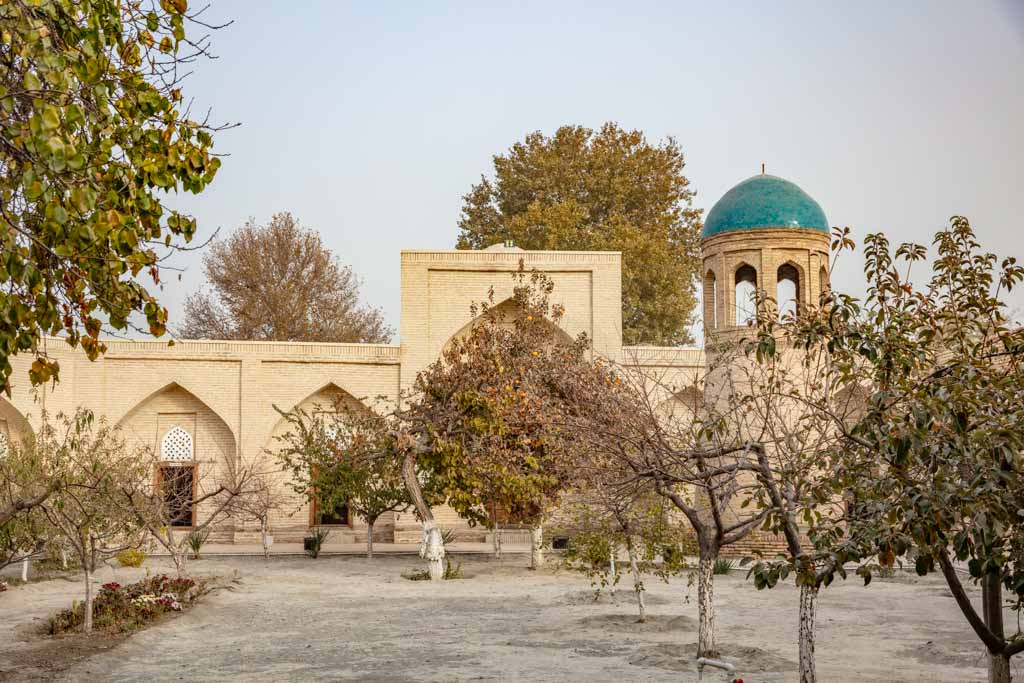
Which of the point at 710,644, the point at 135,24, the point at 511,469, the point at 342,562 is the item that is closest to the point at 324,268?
the point at 342,562

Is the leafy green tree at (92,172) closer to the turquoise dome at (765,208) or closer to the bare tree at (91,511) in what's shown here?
the bare tree at (91,511)

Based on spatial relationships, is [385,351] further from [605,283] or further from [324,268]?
[324,268]

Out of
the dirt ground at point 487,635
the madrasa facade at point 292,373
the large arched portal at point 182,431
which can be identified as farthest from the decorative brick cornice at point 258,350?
the dirt ground at point 487,635

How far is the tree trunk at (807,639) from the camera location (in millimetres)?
7930

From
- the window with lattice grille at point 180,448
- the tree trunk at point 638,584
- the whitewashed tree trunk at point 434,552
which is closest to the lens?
the tree trunk at point 638,584

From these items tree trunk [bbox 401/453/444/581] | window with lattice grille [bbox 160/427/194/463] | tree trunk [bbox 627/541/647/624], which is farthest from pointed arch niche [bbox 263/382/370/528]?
tree trunk [bbox 627/541/647/624]

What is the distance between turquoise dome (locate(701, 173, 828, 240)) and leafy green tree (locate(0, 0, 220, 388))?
17.0 meters

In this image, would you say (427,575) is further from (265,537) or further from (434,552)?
(265,537)

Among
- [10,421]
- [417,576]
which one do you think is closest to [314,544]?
[417,576]

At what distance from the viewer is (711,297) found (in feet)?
72.8

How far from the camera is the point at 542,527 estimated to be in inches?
810

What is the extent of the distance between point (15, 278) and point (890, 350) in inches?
158

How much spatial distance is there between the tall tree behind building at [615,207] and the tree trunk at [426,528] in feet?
53.0

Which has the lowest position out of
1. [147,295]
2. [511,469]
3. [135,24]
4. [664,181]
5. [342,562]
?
[342,562]
